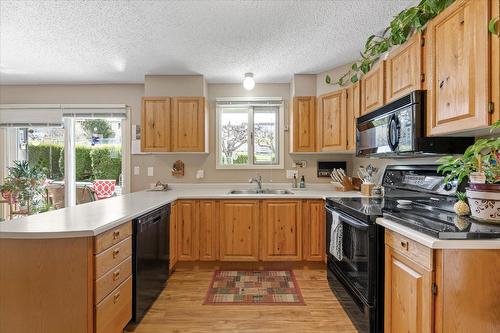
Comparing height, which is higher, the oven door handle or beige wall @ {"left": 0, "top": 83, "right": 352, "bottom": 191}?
beige wall @ {"left": 0, "top": 83, "right": 352, "bottom": 191}

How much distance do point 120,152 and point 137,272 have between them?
2299 mm

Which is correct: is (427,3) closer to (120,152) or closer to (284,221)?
(284,221)

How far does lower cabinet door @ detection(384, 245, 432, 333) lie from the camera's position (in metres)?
1.23

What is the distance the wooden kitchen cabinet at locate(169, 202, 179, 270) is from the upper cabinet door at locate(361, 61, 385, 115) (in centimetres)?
213

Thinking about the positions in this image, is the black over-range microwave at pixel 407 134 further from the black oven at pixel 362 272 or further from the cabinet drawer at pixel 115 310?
the cabinet drawer at pixel 115 310

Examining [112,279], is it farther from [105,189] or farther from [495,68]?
[105,189]

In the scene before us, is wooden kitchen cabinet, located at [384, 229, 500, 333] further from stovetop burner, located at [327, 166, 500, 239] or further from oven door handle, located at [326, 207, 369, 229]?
oven door handle, located at [326, 207, 369, 229]


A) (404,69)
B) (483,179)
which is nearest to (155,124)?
(404,69)

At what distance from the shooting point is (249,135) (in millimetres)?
3746

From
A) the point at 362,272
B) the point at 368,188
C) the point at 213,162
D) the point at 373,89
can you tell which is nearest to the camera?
the point at 362,272

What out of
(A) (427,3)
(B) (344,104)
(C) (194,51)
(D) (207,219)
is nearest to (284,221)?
(D) (207,219)

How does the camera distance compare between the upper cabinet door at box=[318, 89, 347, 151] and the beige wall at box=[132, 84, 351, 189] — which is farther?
the beige wall at box=[132, 84, 351, 189]

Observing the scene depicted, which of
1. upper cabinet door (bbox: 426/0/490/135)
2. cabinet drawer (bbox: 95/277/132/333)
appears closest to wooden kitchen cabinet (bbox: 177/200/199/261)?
cabinet drawer (bbox: 95/277/132/333)

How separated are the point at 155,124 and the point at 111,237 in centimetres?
200
